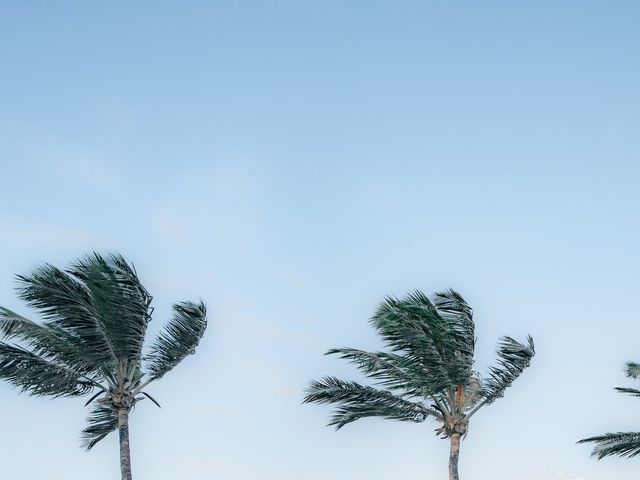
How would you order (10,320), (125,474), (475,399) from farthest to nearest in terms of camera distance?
(475,399), (125,474), (10,320)

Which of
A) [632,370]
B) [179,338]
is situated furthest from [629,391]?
[179,338]

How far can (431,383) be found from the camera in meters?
27.6

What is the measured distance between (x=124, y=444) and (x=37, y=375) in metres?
3.45

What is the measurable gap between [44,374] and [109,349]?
2148 mm

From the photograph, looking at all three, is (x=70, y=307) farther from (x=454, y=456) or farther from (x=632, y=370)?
(x=632, y=370)

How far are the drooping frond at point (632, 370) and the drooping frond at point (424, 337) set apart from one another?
704cm

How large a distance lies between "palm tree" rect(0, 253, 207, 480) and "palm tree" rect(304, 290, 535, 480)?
5.85m

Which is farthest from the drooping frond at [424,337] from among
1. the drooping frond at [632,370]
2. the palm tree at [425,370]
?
the drooping frond at [632,370]

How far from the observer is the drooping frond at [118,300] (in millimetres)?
25016

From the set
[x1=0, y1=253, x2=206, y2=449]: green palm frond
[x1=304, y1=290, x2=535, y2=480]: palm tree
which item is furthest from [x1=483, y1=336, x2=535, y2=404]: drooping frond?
[x1=0, y1=253, x2=206, y2=449]: green palm frond

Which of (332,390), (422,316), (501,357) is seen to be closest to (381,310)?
(422,316)

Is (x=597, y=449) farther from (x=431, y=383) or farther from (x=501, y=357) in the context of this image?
(x=431, y=383)

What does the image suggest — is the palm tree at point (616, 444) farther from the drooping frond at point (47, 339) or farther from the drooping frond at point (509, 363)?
the drooping frond at point (47, 339)

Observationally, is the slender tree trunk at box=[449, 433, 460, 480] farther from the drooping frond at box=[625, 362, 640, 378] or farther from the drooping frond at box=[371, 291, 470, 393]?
the drooping frond at box=[625, 362, 640, 378]
